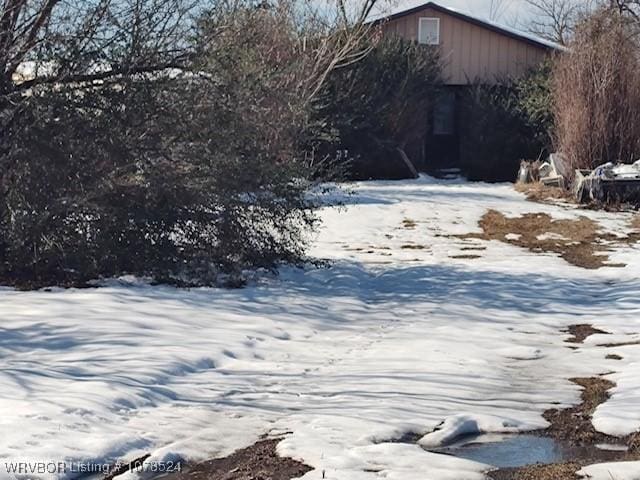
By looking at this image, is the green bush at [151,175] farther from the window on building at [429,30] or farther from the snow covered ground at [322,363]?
the window on building at [429,30]

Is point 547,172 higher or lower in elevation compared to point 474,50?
lower

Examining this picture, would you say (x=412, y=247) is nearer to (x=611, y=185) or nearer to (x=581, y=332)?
(x=581, y=332)

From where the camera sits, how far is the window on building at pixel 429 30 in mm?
30531

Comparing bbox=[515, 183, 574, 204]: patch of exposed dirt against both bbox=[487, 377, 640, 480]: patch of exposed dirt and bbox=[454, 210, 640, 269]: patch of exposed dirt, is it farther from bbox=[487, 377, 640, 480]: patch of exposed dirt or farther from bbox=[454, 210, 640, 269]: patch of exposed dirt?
bbox=[487, 377, 640, 480]: patch of exposed dirt

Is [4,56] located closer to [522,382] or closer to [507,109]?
[522,382]

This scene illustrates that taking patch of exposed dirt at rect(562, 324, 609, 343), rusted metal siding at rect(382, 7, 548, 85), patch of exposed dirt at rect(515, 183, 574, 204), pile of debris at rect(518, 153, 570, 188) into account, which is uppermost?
rusted metal siding at rect(382, 7, 548, 85)

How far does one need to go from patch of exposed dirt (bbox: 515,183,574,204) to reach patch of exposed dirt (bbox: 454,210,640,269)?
3.12 meters

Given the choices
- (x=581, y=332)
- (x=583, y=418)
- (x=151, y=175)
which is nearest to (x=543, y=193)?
(x=581, y=332)

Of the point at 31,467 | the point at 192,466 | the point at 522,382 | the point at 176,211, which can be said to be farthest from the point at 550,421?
the point at 176,211

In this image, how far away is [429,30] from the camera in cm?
3062

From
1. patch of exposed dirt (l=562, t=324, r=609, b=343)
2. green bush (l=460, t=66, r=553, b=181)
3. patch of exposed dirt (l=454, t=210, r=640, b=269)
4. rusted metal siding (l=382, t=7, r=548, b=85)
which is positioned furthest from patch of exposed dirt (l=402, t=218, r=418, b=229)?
rusted metal siding (l=382, t=7, r=548, b=85)

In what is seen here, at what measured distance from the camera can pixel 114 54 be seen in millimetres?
10312

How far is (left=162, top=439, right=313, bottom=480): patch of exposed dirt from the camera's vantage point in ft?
16.2

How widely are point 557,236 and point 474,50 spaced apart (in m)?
15.5
